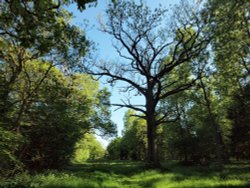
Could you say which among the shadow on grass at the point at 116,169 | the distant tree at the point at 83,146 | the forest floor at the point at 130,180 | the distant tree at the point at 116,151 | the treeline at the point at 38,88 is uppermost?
the distant tree at the point at 116,151

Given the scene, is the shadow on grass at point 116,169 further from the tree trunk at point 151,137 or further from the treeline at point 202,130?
the treeline at point 202,130

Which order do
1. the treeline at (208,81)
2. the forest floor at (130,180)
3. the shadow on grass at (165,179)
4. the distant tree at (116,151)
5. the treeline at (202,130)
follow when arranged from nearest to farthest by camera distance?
the forest floor at (130,180) → the shadow on grass at (165,179) → the treeline at (208,81) → the treeline at (202,130) → the distant tree at (116,151)

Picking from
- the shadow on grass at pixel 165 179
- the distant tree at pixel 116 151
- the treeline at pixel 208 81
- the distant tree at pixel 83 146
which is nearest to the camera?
the shadow on grass at pixel 165 179

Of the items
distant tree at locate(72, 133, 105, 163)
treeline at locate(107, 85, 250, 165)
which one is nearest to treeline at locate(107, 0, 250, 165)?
treeline at locate(107, 85, 250, 165)

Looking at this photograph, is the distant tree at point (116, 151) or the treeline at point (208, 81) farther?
the distant tree at point (116, 151)

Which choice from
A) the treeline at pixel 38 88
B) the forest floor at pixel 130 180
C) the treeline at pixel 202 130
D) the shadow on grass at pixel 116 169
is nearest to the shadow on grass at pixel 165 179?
the forest floor at pixel 130 180

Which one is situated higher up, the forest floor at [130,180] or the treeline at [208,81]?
the treeline at [208,81]

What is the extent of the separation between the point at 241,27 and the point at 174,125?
19.8m

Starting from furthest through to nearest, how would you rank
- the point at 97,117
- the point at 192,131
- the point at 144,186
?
the point at 97,117 → the point at 192,131 → the point at 144,186

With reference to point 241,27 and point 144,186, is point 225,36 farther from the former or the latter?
point 144,186

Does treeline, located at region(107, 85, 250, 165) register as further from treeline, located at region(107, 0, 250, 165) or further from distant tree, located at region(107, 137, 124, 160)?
distant tree, located at region(107, 137, 124, 160)

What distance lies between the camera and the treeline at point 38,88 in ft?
21.0

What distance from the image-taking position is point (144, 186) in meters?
11.3

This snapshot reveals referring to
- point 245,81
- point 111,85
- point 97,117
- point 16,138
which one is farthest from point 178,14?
point 97,117
